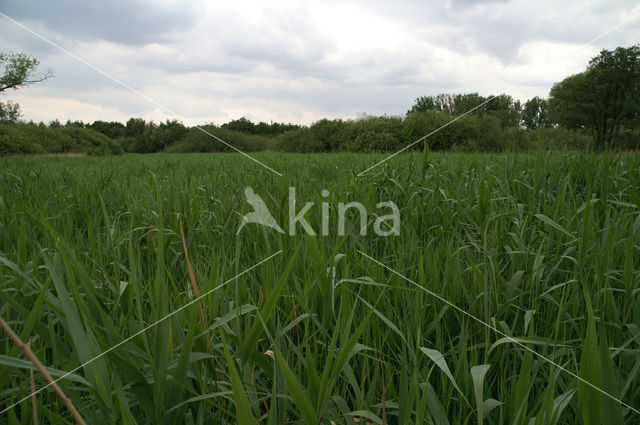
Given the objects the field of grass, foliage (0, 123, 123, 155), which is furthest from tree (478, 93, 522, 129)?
foliage (0, 123, 123, 155)

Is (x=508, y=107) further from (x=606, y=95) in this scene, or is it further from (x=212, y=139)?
(x=606, y=95)

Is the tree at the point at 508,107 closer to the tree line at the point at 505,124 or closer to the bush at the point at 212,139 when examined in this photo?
the tree line at the point at 505,124

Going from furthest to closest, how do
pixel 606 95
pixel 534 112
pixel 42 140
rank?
pixel 42 140
pixel 606 95
pixel 534 112

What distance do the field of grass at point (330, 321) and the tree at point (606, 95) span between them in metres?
1.05

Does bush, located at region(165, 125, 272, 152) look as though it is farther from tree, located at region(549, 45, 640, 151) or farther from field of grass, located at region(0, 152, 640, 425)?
tree, located at region(549, 45, 640, 151)

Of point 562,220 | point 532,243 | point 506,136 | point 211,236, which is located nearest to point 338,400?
point 211,236

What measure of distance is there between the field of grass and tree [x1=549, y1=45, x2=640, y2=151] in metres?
1.05

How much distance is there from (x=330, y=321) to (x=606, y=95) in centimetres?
433

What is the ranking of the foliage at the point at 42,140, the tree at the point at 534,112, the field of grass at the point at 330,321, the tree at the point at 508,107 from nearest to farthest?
the field of grass at the point at 330,321 < the tree at the point at 508,107 < the tree at the point at 534,112 < the foliage at the point at 42,140

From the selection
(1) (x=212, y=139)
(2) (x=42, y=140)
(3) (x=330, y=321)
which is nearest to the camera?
(3) (x=330, y=321)

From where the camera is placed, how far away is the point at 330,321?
914 mm

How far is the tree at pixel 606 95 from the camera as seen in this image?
2.75 metres

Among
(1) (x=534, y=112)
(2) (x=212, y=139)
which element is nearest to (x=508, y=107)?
(1) (x=534, y=112)

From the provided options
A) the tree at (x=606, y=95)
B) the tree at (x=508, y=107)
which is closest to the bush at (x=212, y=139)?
the tree at (x=508, y=107)
